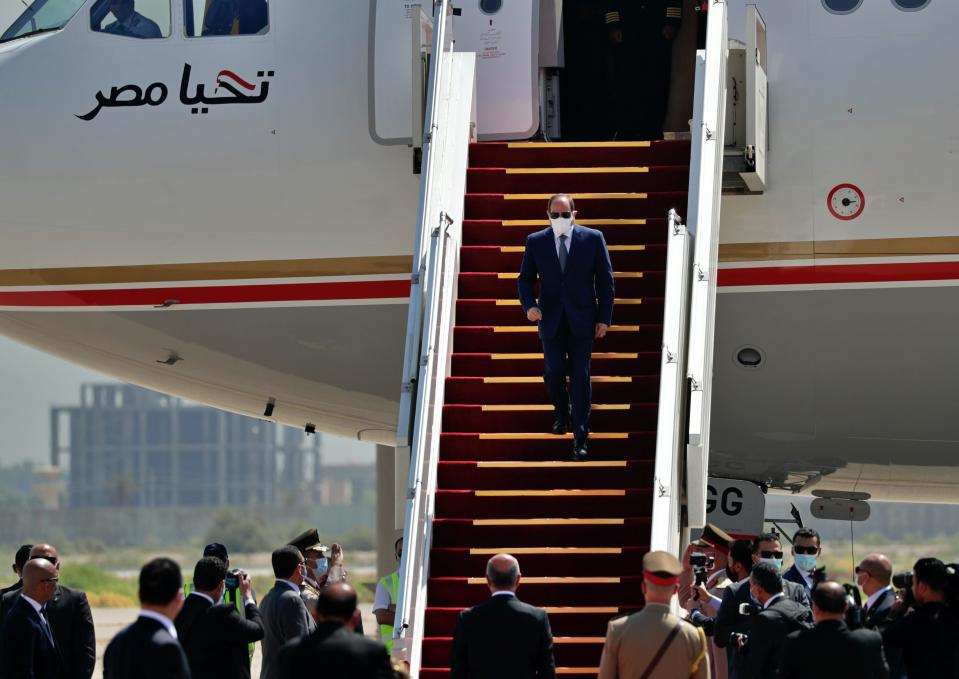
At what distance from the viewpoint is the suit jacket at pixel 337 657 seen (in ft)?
17.4

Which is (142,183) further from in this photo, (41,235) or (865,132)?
(865,132)

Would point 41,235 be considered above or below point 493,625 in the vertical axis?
above

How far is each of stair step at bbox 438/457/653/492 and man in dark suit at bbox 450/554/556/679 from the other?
1967 millimetres

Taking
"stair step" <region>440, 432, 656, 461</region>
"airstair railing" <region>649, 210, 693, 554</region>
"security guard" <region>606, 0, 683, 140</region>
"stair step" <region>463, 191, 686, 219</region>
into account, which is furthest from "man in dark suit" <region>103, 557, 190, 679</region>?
"security guard" <region>606, 0, 683, 140</region>

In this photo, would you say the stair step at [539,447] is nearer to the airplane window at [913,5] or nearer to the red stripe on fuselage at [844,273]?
the red stripe on fuselage at [844,273]

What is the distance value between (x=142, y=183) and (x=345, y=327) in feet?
5.75

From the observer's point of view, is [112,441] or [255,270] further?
[112,441]

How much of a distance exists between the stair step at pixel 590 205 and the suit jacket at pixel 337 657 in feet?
16.9

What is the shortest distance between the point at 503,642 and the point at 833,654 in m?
1.38

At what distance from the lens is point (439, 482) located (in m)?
8.87

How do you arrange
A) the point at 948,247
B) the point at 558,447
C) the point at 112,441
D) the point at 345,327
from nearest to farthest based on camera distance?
the point at 558,447, the point at 948,247, the point at 345,327, the point at 112,441

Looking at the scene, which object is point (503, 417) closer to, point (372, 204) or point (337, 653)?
point (372, 204)

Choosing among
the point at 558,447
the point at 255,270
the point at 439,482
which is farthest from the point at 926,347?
the point at 255,270

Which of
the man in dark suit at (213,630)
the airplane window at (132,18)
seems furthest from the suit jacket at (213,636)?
the airplane window at (132,18)
